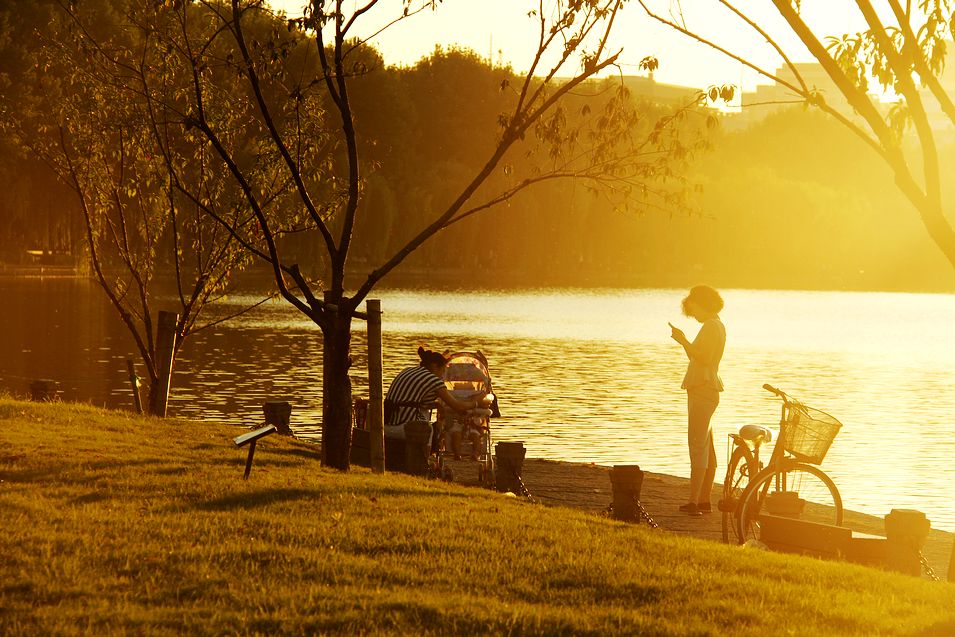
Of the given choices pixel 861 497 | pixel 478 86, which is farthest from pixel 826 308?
pixel 861 497

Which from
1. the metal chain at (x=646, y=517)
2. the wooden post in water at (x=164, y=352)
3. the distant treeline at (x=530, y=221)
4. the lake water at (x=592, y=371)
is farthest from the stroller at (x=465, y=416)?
the distant treeline at (x=530, y=221)

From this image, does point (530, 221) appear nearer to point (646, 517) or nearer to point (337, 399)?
point (337, 399)

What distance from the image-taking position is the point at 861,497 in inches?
703

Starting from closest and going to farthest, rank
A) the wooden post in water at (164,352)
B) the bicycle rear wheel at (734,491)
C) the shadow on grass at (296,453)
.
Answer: the bicycle rear wheel at (734,491), the shadow on grass at (296,453), the wooden post in water at (164,352)

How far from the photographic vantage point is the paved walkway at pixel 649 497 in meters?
12.3

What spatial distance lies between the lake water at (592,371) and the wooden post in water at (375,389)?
6.68 m

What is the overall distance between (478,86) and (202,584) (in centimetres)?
10405

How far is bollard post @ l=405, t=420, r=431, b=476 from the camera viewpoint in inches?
533

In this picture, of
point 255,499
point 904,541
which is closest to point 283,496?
point 255,499

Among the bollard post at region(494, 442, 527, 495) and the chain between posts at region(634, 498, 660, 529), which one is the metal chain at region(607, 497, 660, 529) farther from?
the bollard post at region(494, 442, 527, 495)

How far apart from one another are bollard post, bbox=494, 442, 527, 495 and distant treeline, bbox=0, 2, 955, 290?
50.2m

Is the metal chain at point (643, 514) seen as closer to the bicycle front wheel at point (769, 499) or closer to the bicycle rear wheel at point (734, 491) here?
the bicycle rear wheel at point (734, 491)

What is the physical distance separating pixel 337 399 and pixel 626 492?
2.59m

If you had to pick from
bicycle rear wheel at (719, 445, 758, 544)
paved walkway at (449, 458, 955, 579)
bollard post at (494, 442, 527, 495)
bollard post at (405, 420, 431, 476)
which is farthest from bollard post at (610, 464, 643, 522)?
bollard post at (405, 420, 431, 476)
